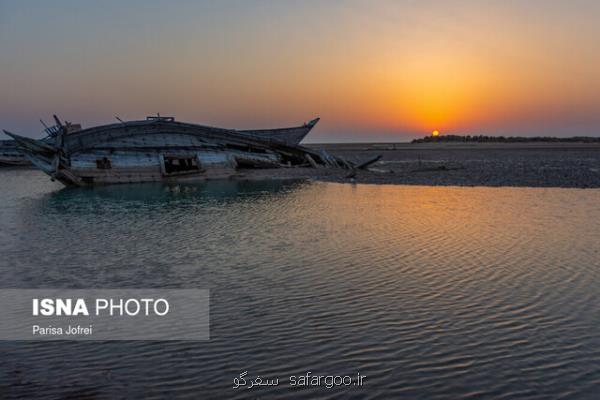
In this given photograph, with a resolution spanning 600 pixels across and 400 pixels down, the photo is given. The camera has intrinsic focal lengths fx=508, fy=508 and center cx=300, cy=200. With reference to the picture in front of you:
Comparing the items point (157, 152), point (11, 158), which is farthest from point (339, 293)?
point (11, 158)

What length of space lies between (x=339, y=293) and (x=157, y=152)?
40.4m

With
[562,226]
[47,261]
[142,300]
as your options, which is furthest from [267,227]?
[562,226]

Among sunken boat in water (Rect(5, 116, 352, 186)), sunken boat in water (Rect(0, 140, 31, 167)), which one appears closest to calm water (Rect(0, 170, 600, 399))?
sunken boat in water (Rect(5, 116, 352, 186))

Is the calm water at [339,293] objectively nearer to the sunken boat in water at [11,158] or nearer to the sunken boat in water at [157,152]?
the sunken boat in water at [157,152]

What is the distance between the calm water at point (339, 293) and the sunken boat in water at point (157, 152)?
16763 millimetres

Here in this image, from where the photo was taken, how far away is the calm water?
293 inches

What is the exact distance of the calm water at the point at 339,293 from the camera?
7438 mm

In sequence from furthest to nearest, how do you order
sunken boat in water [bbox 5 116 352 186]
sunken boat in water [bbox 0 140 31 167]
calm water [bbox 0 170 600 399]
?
sunken boat in water [bbox 0 140 31 167], sunken boat in water [bbox 5 116 352 186], calm water [bbox 0 170 600 399]

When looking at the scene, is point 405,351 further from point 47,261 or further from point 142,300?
point 47,261

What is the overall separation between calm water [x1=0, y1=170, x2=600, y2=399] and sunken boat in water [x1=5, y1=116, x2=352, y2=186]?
55.0 feet

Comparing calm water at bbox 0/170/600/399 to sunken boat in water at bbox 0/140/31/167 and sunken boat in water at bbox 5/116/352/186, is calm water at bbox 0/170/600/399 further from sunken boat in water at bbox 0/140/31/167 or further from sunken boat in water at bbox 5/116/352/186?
sunken boat in water at bbox 0/140/31/167

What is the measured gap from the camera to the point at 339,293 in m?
11.8

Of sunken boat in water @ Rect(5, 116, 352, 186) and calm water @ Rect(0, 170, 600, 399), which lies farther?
sunken boat in water @ Rect(5, 116, 352, 186)

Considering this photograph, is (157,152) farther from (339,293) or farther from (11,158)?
(11,158)
